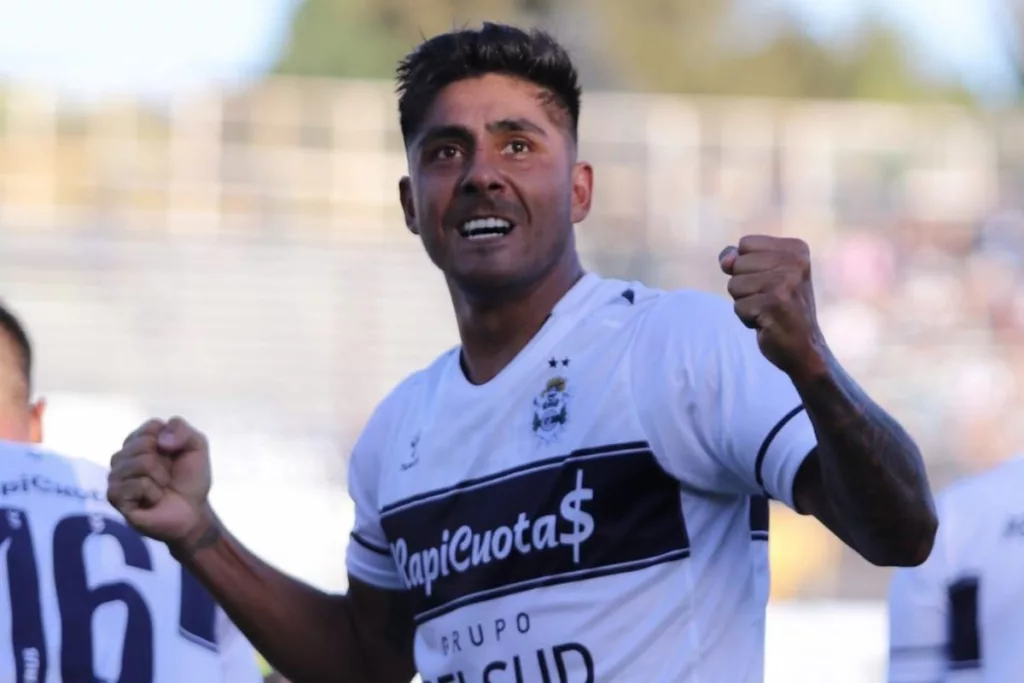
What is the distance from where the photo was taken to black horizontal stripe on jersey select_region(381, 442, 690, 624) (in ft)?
9.26

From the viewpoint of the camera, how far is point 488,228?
122 inches

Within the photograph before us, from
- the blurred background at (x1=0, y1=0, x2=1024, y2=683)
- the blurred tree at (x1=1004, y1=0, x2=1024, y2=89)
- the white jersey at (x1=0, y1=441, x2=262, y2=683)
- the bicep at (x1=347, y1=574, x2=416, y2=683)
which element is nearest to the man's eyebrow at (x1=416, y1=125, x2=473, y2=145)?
the bicep at (x1=347, y1=574, x2=416, y2=683)

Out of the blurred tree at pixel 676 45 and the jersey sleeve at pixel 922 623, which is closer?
the jersey sleeve at pixel 922 623

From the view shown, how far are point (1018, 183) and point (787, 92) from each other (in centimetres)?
1830

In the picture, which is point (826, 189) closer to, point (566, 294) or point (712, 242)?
point (712, 242)

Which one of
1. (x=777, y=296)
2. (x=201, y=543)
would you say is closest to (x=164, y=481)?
(x=201, y=543)

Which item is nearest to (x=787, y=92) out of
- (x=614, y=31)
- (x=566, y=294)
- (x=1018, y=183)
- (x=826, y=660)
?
(x=614, y=31)

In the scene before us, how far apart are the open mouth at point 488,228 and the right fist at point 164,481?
66 cm

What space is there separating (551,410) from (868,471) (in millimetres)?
792

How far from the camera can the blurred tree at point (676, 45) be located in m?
31.2

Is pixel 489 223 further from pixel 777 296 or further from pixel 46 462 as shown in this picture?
pixel 46 462

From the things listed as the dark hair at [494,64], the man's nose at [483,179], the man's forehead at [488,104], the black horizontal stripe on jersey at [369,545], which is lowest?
the black horizontal stripe on jersey at [369,545]

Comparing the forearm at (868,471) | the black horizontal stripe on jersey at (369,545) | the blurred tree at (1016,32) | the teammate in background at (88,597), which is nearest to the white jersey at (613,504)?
the forearm at (868,471)

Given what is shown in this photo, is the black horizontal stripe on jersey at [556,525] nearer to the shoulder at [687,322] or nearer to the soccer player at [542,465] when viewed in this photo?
the soccer player at [542,465]
